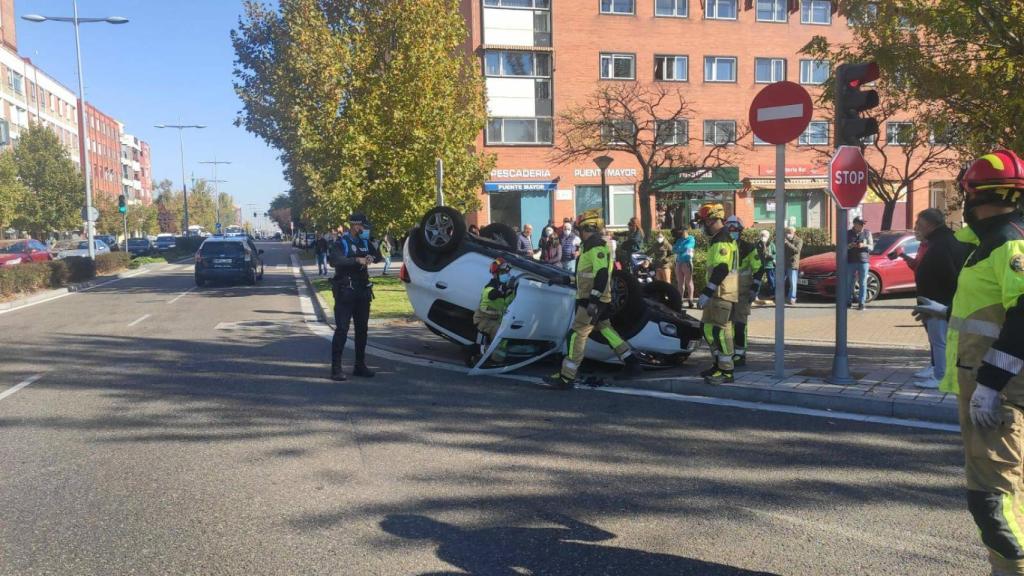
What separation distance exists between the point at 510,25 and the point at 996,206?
113 ft

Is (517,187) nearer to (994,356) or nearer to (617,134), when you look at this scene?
(617,134)

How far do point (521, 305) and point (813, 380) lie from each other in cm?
302

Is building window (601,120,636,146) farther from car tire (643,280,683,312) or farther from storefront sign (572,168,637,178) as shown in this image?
car tire (643,280,683,312)

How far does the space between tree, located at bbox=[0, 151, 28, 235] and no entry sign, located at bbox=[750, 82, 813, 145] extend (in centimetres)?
4348

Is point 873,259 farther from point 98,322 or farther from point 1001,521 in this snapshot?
point 98,322

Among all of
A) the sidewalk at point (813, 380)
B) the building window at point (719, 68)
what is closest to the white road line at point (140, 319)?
the sidewalk at point (813, 380)

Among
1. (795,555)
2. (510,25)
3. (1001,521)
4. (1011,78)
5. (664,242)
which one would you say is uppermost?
(510,25)

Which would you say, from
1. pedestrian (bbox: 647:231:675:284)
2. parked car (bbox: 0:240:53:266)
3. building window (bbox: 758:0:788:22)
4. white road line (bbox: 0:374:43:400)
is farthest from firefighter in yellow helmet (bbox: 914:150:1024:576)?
building window (bbox: 758:0:788:22)

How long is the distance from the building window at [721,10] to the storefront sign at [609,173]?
8.79 m

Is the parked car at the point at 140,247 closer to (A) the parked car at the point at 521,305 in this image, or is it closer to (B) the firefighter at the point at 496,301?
(A) the parked car at the point at 521,305

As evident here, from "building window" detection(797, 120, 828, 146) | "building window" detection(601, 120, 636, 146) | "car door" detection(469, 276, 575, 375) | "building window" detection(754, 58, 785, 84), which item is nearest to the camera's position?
"car door" detection(469, 276, 575, 375)

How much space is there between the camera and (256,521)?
416cm

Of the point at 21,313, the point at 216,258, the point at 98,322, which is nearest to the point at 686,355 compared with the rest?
the point at 98,322

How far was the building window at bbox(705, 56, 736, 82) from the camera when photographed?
37875 mm
